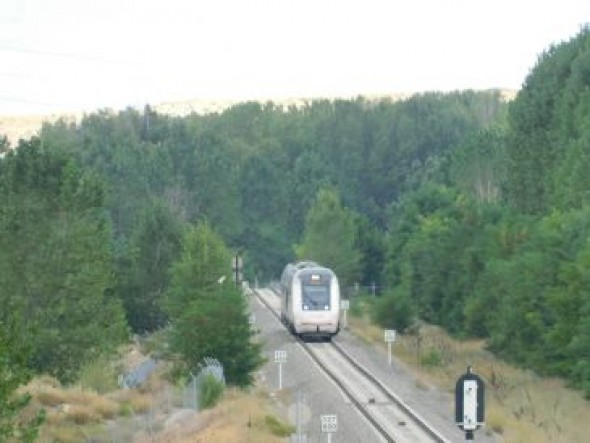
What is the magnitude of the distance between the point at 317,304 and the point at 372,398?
15.3 meters

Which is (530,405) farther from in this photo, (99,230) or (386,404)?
(99,230)

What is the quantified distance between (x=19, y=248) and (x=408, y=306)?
24.4 m

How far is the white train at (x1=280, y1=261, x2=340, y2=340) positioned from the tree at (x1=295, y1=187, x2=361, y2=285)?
37.1m

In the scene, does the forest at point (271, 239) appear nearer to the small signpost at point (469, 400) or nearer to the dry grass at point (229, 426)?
the dry grass at point (229, 426)

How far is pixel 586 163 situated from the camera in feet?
249

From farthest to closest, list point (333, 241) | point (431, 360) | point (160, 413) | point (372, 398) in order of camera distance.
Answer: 1. point (333, 241)
2. point (431, 360)
3. point (372, 398)
4. point (160, 413)

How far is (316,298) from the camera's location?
183ft

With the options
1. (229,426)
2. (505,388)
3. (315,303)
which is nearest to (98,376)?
(315,303)

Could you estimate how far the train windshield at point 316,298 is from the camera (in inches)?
2197

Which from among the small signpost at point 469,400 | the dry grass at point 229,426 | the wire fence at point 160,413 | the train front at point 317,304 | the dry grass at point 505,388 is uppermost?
the small signpost at point 469,400

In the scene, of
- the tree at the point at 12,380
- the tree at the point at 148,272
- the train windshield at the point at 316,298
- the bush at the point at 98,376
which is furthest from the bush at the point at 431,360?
the tree at the point at 12,380

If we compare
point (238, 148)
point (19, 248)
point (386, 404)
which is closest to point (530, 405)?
point (386, 404)

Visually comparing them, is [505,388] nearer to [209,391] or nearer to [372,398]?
[372,398]

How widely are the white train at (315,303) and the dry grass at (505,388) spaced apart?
11.9ft
